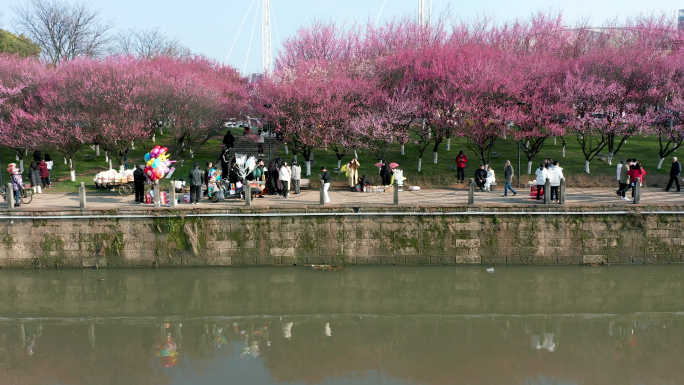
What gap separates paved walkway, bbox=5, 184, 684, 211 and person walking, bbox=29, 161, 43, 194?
3.06 feet

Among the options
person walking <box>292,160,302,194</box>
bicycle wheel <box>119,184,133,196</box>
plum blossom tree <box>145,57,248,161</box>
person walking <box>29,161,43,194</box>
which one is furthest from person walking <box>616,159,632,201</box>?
person walking <box>29,161,43,194</box>

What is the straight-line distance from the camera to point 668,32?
32.8m

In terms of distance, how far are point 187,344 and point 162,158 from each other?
8.81 meters

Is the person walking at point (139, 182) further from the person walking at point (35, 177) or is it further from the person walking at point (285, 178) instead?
the person walking at point (35, 177)

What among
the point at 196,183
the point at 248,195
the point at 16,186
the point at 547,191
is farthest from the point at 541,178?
the point at 16,186

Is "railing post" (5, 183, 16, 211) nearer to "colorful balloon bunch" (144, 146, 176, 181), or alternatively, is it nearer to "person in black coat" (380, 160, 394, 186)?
"colorful balloon bunch" (144, 146, 176, 181)

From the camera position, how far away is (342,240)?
18.0 meters

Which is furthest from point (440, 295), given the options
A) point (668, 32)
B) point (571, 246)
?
point (668, 32)

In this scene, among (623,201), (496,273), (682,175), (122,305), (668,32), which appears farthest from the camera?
(668,32)

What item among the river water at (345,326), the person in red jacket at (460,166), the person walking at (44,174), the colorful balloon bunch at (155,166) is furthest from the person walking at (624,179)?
the person walking at (44,174)

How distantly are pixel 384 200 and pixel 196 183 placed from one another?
645 centimetres

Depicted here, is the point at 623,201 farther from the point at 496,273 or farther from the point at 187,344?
the point at 187,344

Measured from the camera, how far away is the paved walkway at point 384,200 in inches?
729

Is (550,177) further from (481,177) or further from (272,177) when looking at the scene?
(272,177)
